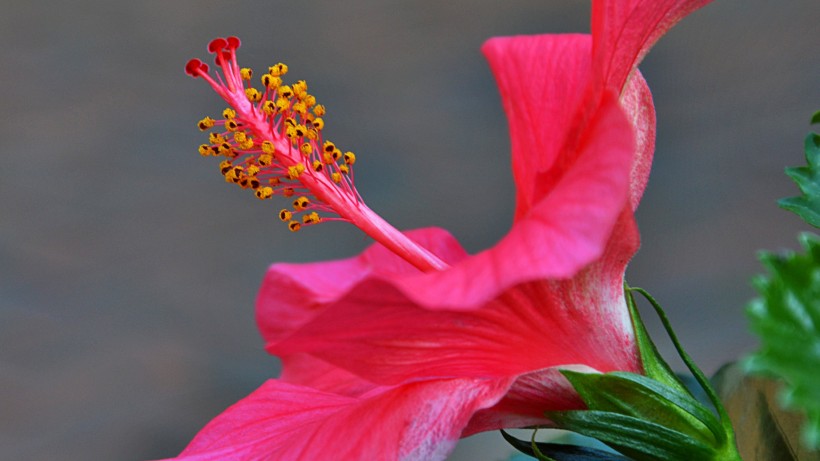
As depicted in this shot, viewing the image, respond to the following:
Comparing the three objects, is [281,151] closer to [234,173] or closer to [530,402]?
[234,173]

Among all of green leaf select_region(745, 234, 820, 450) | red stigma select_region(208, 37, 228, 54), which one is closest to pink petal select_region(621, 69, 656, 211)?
green leaf select_region(745, 234, 820, 450)

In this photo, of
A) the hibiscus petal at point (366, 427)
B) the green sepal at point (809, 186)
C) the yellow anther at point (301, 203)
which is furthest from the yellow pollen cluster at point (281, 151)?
the green sepal at point (809, 186)

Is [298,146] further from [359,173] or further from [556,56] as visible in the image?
[359,173]

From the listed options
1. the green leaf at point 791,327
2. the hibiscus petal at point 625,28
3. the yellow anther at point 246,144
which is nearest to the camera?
the green leaf at point 791,327

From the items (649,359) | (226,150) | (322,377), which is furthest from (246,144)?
(649,359)

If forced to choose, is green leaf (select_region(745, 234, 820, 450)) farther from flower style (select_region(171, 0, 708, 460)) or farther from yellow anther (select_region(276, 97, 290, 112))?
yellow anther (select_region(276, 97, 290, 112))

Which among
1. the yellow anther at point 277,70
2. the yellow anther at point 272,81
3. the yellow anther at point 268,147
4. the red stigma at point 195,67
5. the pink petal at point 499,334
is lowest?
the pink petal at point 499,334

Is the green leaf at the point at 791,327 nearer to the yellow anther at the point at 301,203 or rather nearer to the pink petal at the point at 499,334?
the pink petal at the point at 499,334
